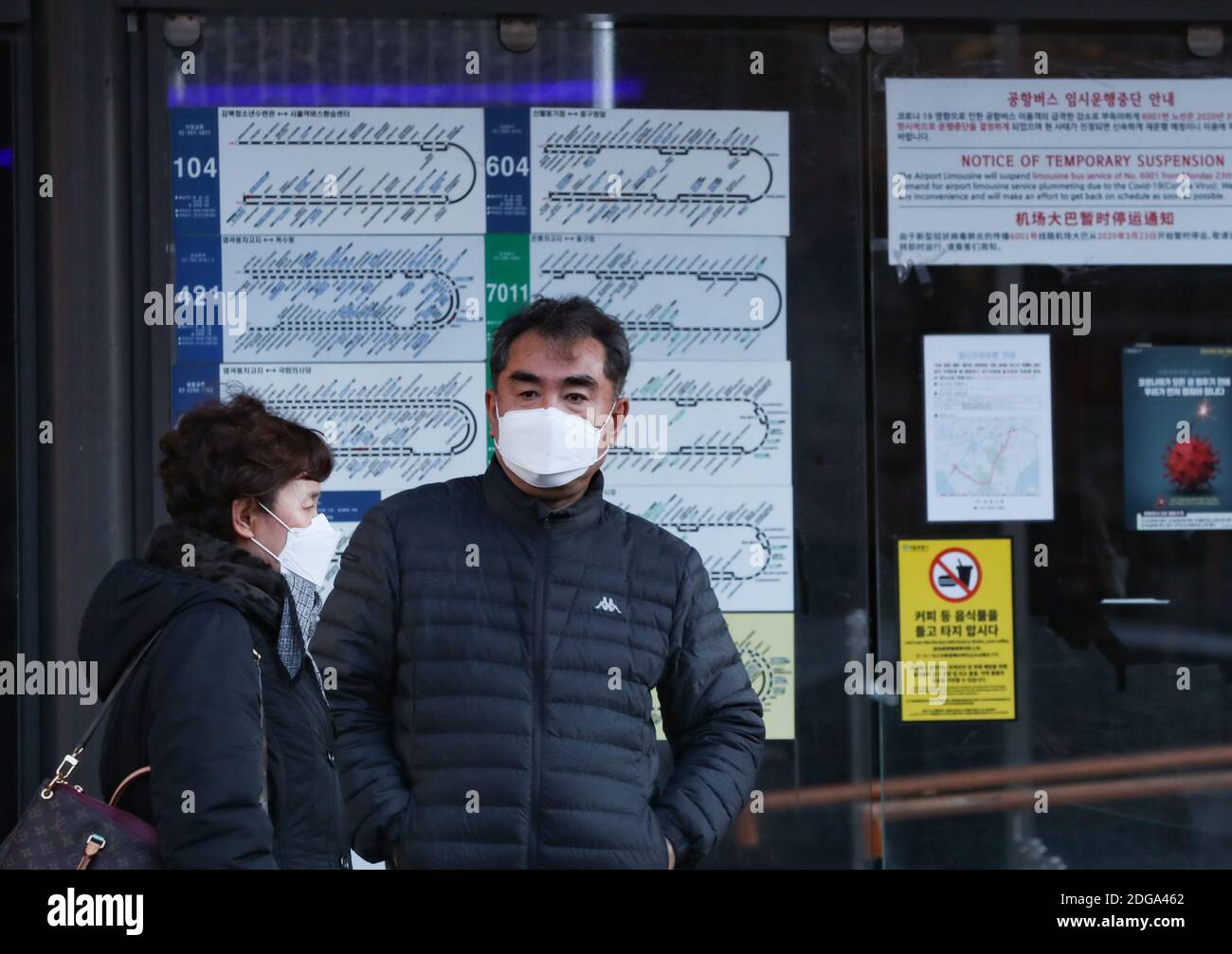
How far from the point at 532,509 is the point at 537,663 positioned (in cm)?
33

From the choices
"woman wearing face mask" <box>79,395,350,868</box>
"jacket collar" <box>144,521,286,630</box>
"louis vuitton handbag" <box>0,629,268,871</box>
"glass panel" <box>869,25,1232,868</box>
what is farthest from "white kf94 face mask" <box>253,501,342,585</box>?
"glass panel" <box>869,25,1232,868</box>

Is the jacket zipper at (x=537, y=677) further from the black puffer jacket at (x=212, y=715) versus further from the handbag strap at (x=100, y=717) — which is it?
the handbag strap at (x=100, y=717)

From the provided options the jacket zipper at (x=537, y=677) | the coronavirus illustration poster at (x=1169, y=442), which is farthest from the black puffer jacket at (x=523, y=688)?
the coronavirus illustration poster at (x=1169, y=442)

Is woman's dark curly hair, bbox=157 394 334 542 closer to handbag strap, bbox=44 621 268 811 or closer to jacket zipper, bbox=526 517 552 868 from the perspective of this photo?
handbag strap, bbox=44 621 268 811

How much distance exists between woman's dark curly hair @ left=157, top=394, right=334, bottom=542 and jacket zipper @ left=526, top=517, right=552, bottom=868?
0.53 m

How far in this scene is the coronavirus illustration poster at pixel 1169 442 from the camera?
179 inches

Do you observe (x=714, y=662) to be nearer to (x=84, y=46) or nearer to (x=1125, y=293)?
(x=1125, y=293)

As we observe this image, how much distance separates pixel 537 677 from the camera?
292 cm

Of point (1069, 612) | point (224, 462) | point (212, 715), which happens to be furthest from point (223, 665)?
point (1069, 612)

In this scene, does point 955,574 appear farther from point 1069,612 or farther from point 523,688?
point 523,688

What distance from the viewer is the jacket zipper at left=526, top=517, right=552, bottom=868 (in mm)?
2855

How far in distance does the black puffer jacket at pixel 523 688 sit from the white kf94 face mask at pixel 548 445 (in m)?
0.06

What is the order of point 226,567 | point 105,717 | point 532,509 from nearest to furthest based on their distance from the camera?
point 105,717 < point 226,567 < point 532,509
